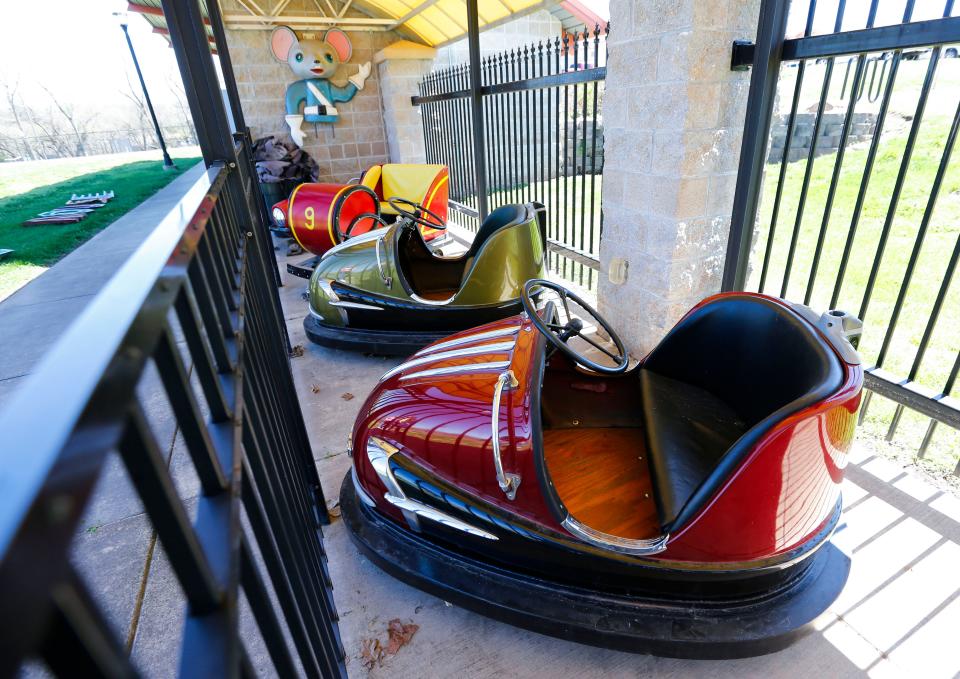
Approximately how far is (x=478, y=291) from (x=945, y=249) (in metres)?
4.22

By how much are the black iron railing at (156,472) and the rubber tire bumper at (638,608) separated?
0.43 metres

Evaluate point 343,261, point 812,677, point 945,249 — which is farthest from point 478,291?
point 945,249

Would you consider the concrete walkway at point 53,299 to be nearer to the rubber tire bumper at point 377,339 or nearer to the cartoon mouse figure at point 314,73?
the rubber tire bumper at point 377,339

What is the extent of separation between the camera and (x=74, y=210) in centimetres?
888

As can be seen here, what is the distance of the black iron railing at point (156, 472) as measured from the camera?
0.91 feet

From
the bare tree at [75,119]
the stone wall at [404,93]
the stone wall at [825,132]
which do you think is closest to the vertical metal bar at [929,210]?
the stone wall at [825,132]

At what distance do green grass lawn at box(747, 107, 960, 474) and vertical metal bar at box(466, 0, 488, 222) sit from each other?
8.91ft

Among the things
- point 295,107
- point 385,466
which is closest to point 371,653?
point 385,466

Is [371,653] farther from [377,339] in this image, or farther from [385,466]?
[377,339]

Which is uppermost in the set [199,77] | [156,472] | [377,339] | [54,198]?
[199,77]

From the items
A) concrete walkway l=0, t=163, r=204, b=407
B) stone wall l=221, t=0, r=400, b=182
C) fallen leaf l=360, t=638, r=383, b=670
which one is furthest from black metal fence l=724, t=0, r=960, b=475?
stone wall l=221, t=0, r=400, b=182

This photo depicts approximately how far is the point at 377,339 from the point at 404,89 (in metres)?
6.11

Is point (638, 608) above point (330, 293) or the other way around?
the other way around

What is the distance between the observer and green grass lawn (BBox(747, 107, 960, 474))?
2.78 meters
